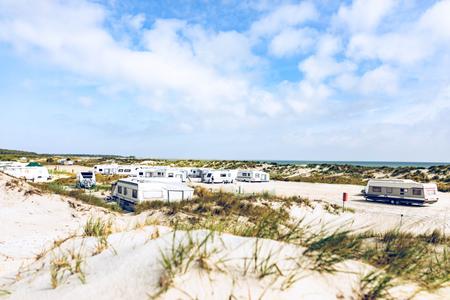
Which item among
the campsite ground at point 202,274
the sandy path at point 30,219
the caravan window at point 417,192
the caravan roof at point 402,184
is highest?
the campsite ground at point 202,274

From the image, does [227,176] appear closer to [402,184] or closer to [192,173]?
[192,173]

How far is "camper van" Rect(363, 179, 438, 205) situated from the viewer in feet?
87.1

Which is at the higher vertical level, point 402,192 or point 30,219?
point 402,192

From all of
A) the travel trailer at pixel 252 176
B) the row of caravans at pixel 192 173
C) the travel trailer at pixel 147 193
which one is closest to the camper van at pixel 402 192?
the travel trailer at pixel 147 193

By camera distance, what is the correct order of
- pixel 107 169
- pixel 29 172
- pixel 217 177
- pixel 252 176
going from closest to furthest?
1. pixel 29 172
2. pixel 217 177
3. pixel 252 176
4. pixel 107 169

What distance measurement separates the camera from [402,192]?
89.5 feet

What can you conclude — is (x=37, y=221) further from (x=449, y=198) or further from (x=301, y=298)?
(x=449, y=198)

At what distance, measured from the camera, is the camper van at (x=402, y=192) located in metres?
26.5

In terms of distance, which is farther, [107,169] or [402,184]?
[107,169]

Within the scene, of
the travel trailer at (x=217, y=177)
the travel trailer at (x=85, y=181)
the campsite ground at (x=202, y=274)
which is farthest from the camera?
the travel trailer at (x=217, y=177)

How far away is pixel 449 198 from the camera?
1245 inches

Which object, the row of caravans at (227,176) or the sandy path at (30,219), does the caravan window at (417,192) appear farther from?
the sandy path at (30,219)

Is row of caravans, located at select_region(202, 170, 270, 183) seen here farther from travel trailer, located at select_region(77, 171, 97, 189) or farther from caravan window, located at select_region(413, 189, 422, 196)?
caravan window, located at select_region(413, 189, 422, 196)

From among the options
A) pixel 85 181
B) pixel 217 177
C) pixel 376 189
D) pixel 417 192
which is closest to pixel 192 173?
pixel 217 177
